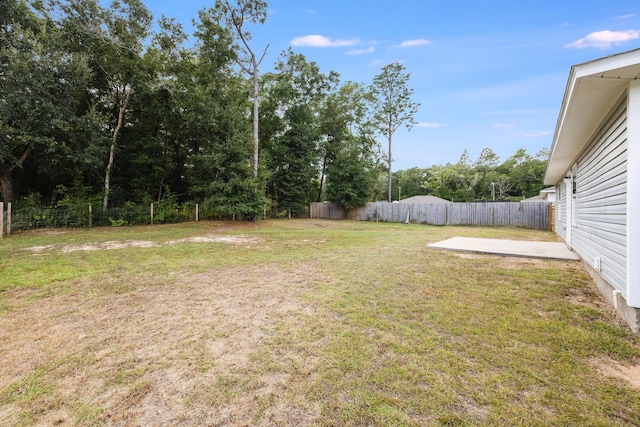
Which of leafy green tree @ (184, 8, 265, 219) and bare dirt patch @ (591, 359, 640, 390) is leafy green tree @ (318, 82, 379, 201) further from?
bare dirt patch @ (591, 359, 640, 390)

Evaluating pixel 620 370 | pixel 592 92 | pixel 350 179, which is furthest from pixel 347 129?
pixel 620 370

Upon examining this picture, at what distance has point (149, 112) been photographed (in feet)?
48.6

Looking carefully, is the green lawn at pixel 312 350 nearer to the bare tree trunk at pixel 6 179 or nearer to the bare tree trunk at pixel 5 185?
the bare tree trunk at pixel 6 179

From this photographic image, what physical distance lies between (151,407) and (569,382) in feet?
8.44

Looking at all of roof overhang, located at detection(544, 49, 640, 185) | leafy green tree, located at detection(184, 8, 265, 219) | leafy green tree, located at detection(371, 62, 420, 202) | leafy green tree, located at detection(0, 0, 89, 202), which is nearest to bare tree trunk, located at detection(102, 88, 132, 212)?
leafy green tree, located at detection(0, 0, 89, 202)

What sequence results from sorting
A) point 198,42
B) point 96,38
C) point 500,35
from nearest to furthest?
point 500,35 → point 96,38 → point 198,42

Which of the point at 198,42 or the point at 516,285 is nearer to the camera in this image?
the point at 516,285

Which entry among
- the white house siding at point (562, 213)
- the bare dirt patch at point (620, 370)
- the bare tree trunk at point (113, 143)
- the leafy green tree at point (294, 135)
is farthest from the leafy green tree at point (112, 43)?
the white house siding at point (562, 213)

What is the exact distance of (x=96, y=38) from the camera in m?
11.8

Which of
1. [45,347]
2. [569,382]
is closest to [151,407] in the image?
[45,347]

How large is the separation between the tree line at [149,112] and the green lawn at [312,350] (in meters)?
9.18

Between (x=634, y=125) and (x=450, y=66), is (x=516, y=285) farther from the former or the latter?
(x=450, y=66)

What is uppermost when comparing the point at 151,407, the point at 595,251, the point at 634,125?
the point at 634,125

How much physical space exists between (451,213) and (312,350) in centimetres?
1627
